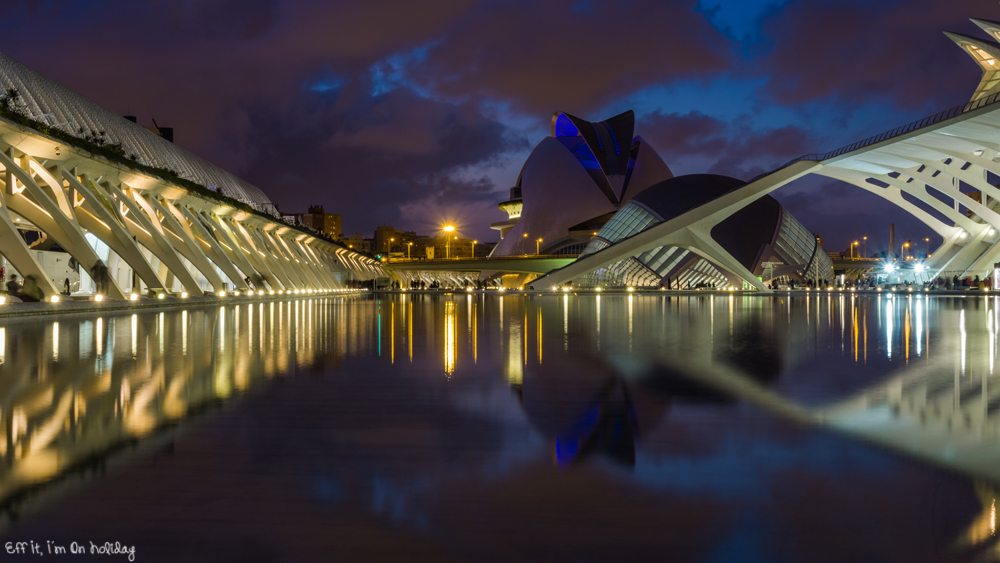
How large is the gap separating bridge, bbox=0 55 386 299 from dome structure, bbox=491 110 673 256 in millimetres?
32195

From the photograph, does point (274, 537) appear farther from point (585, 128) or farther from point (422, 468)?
point (585, 128)

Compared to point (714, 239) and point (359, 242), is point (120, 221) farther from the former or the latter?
point (359, 242)

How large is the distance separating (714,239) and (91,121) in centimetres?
3761

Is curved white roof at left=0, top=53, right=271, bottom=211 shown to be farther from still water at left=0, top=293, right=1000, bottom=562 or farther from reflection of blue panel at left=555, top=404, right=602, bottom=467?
reflection of blue panel at left=555, top=404, right=602, bottom=467

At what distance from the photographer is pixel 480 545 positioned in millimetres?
2127

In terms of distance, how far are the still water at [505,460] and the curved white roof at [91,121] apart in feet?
72.1

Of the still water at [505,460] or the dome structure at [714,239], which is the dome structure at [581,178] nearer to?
the dome structure at [714,239]

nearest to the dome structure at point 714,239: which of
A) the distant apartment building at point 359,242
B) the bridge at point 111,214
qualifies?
the bridge at point 111,214

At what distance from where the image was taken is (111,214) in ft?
71.7

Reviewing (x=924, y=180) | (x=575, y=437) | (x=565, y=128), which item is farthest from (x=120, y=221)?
(x=565, y=128)

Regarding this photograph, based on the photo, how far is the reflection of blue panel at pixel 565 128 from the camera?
7300 centimetres

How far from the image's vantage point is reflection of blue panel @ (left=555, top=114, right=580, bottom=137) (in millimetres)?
73000

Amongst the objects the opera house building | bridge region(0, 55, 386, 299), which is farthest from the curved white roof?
the opera house building

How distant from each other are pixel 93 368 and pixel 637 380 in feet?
16.2
